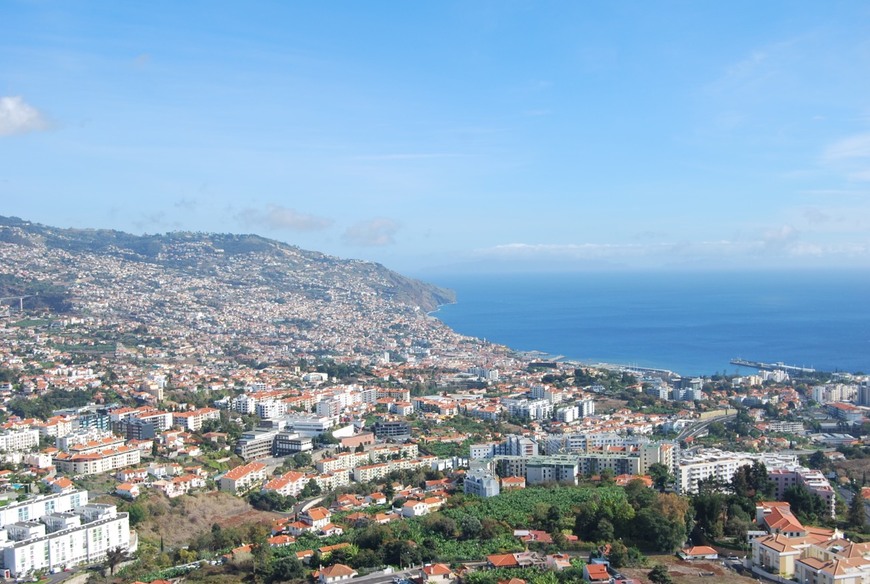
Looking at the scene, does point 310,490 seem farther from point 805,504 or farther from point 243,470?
point 805,504

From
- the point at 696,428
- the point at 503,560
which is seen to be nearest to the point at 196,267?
the point at 696,428

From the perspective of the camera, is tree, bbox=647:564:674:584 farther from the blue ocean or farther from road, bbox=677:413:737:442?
the blue ocean

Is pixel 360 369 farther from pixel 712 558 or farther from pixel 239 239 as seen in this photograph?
pixel 239 239

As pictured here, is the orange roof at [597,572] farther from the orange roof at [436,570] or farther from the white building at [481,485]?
the white building at [481,485]

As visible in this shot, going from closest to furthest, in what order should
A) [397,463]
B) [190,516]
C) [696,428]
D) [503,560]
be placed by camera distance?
[503,560]
[190,516]
[397,463]
[696,428]

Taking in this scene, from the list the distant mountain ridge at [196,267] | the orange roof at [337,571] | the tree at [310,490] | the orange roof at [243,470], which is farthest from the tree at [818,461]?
the distant mountain ridge at [196,267]

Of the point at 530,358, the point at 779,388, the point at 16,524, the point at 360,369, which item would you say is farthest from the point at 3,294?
the point at 779,388
